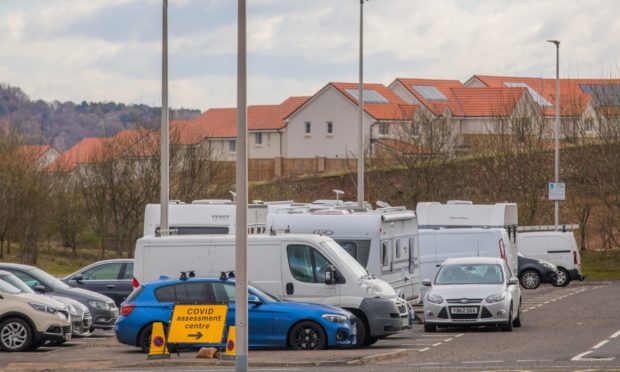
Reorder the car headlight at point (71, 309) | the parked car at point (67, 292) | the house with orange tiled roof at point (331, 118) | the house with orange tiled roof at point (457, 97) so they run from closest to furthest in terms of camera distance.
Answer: the car headlight at point (71, 309) → the parked car at point (67, 292) → the house with orange tiled roof at point (331, 118) → the house with orange tiled roof at point (457, 97)

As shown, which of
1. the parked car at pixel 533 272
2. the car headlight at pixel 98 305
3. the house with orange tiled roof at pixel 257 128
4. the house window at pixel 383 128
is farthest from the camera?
the house with orange tiled roof at pixel 257 128

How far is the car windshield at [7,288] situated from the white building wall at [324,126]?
74.3 m

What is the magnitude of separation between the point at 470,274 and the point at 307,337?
6.60 meters

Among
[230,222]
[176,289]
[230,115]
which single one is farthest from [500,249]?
[230,115]

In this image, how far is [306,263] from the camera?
24375 mm

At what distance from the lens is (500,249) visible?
35594mm

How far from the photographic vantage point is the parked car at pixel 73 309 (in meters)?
25.4

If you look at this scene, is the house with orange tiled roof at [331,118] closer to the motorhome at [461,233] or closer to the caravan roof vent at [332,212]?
the motorhome at [461,233]

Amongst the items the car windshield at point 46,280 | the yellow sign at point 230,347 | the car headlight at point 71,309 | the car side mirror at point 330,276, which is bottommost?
the yellow sign at point 230,347

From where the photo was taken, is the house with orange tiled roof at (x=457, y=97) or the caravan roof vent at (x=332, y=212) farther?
the house with orange tiled roof at (x=457, y=97)

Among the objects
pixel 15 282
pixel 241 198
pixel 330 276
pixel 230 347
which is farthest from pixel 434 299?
pixel 241 198

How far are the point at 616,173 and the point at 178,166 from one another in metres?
19.4

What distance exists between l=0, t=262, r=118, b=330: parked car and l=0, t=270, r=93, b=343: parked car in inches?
65.3

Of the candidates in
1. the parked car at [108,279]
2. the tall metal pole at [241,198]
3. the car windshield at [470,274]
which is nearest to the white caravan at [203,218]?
the parked car at [108,279]
